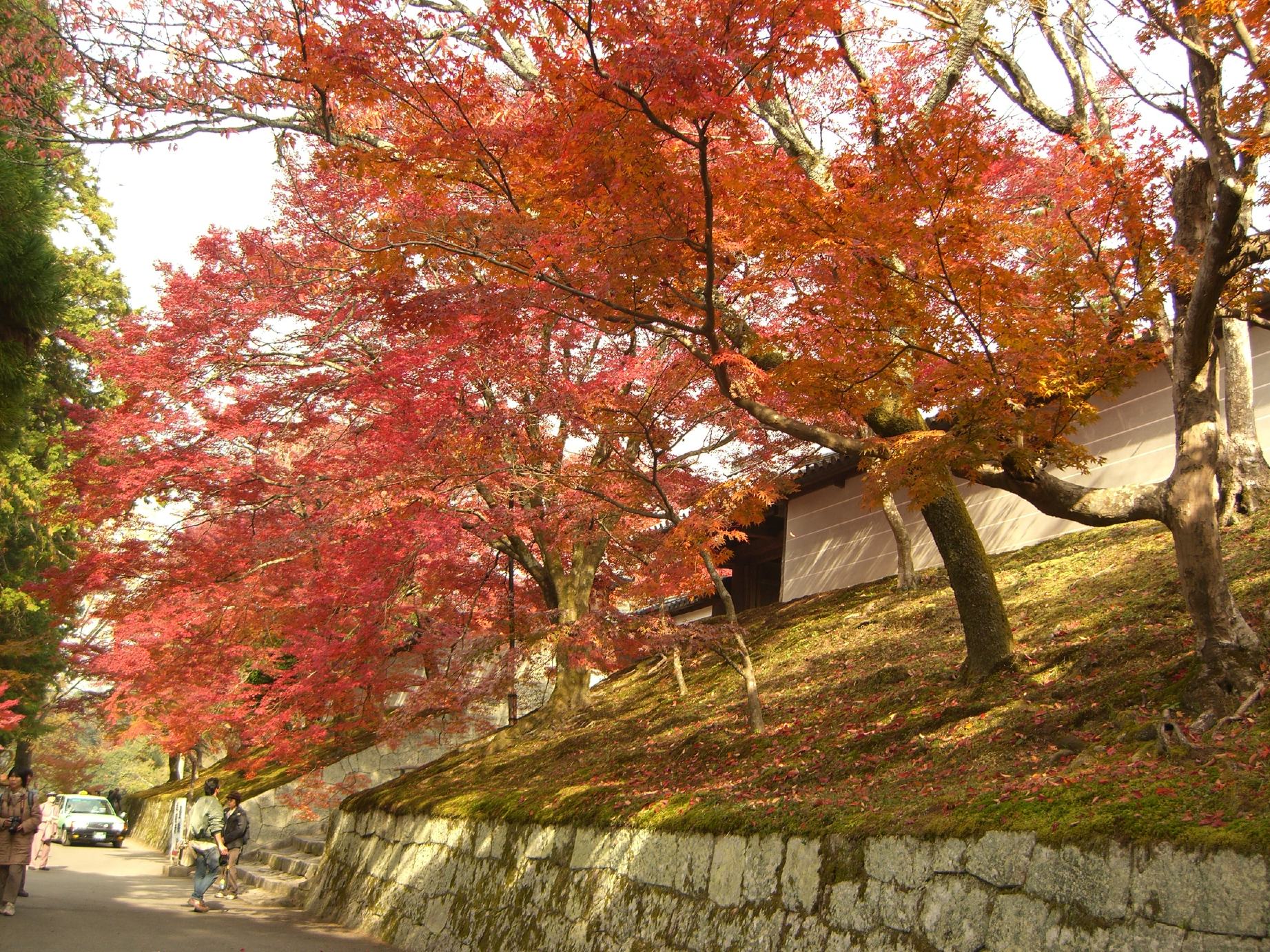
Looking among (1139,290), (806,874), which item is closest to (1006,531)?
(1139,290)

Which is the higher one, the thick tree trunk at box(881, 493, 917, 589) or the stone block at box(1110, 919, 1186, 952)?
the thick tree trunk at box(881, 493, 917, 589)

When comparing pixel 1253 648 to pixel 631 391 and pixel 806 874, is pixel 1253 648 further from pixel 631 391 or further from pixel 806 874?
pixel 631 391

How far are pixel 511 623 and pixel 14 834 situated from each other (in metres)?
6.35

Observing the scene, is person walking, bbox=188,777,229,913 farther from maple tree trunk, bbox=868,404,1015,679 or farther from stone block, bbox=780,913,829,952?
maple tree trunk, bbox=868,404,1015,679

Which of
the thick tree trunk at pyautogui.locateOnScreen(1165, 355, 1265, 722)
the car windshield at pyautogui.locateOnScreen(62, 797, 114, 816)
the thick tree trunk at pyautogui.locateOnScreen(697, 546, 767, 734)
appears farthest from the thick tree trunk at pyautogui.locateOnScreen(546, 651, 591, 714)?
the car windshield at pyautogui.locateOnScreen(62, 797, 114, 816)

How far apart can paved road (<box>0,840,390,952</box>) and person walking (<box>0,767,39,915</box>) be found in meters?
0.32

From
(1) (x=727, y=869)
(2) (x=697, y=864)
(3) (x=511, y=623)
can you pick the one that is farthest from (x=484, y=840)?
(1) (x=727, y=869)

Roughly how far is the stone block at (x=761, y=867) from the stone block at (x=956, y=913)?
1.31 m

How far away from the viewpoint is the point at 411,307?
888cm

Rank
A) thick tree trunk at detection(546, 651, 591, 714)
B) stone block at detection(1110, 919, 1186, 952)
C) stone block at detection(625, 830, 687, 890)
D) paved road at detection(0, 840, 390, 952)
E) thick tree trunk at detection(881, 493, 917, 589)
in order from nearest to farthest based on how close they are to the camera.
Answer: stone block at detection(1110, 919, 1186, 952) → stone block at detection(625, 830, 687, 890) → paved road at detection(0, 840, 390, 952) → thick tree trunk at detection(881, 493, 917, 589) → thick tree trunk at detection(546, 651, 591, 714)

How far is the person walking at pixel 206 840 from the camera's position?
1277cm

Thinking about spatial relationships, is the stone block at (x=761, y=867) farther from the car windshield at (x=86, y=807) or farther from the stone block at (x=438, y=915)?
the car windshield at (x=86, y=807)

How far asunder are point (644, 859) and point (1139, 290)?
585 centimetres

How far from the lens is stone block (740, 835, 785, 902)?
20.4ft
